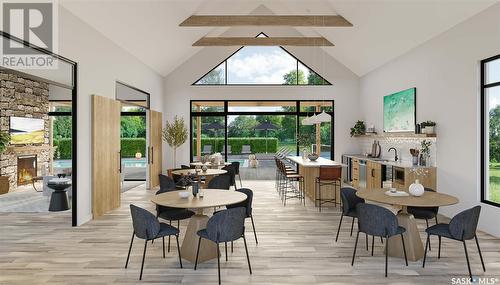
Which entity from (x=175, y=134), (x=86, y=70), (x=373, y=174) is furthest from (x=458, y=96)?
(x=175, y=134)

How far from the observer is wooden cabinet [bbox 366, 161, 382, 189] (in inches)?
295

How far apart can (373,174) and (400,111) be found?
162cm

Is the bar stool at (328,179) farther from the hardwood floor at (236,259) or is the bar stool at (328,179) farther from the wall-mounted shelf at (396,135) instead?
the wall-mounted shelf at (396,135)

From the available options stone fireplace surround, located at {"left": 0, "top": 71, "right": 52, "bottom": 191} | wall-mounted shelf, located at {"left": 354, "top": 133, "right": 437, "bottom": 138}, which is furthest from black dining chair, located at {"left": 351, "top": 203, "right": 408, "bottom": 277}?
stone fireplace surround, located at {"left": 0, "top": 71, "right": 52, "bottom": 191}

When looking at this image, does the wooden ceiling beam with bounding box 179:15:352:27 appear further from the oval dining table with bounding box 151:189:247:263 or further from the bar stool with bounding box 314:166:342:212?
the oval dining table with bounding box 151:189:247:263

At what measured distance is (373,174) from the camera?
786 centimetres

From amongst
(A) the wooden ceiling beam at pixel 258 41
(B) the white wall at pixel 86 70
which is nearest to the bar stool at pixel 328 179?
(A) the wooden ceiling beam at pixel 258 41

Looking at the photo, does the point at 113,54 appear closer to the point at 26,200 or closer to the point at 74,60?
the point at 74,60

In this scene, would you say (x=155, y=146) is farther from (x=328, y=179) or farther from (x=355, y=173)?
(x=355, y=173)

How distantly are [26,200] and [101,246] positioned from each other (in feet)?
13.9

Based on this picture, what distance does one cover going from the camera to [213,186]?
5277 millimetres

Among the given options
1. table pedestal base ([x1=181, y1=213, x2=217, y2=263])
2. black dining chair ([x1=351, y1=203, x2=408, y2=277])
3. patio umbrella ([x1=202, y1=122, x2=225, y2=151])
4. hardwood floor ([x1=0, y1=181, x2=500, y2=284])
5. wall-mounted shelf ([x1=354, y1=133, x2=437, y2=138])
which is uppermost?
patio umbrella ([x1=202, y1=122, x2=225, y2=151])

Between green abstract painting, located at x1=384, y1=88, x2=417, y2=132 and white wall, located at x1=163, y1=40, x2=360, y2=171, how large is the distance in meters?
2.00

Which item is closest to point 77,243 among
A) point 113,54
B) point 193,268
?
point 193,268
